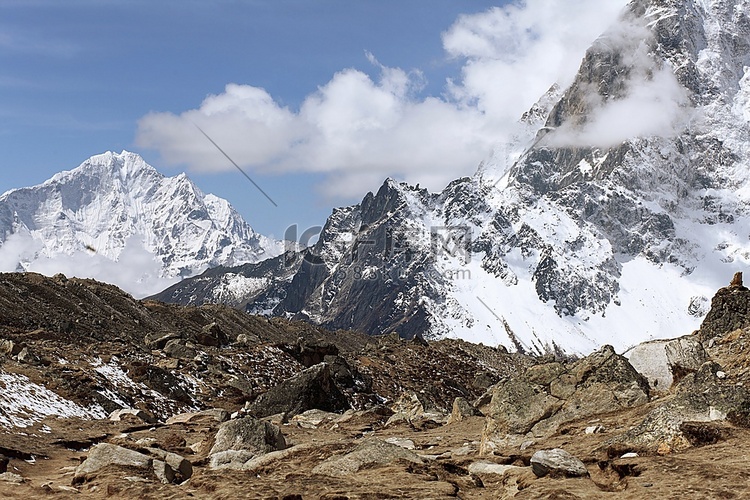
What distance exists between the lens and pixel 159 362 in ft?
132

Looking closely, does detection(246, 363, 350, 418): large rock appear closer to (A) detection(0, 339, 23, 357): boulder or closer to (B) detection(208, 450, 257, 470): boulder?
(A) detection(0, 339, 23, 357): boulder

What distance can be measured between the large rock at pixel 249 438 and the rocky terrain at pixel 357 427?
54 millimetres

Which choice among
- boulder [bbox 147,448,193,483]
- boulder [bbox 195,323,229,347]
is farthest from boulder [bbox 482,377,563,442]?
boulder [bbox 195,323,229,347]

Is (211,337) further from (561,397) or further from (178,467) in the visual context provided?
(178,467)

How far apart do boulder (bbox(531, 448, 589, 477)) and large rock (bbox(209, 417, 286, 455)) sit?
8.43 meters

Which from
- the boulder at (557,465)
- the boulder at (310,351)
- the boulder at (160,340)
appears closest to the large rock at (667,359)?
the boulder at (557,465)

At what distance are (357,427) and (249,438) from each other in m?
11.6

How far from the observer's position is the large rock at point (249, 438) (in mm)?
19953

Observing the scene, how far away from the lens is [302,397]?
122ft

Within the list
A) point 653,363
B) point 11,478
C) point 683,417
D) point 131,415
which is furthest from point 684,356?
point 131,415

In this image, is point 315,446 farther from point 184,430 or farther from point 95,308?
point 95,308

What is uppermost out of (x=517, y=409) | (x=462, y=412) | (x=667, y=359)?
(x=667, y=359)

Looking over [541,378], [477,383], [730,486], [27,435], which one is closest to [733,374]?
[541,378]

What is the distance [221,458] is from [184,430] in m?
10.2
